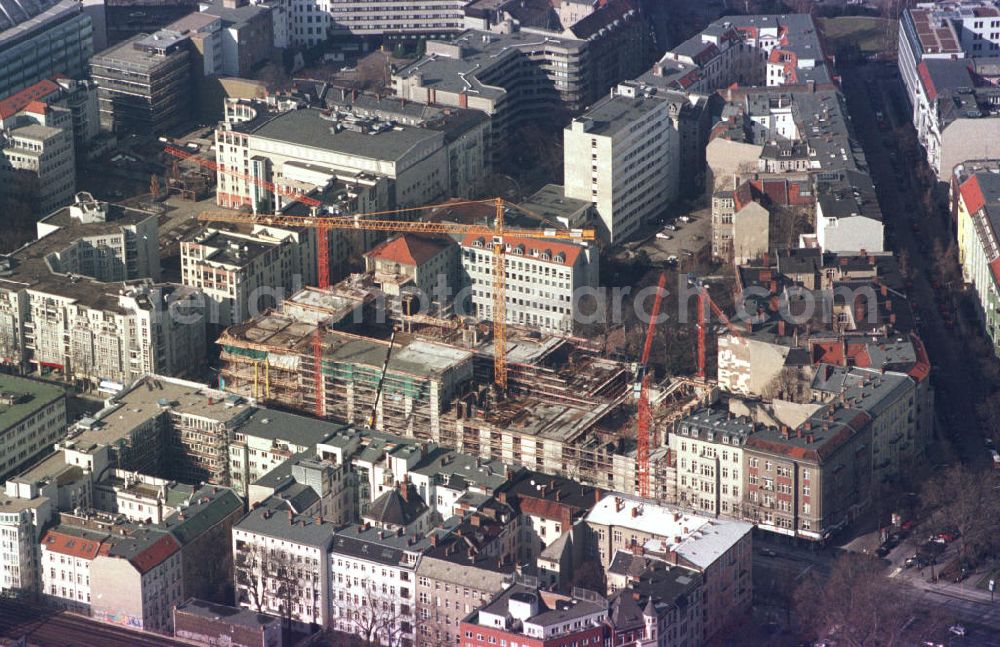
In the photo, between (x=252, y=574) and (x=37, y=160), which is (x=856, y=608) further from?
(x=37, y=160)

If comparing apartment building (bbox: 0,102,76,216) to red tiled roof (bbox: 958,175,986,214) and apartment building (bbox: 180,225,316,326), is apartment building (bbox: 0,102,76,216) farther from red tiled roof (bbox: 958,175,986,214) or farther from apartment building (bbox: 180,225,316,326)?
red tiled roof (bbox: 958,175,986,214)

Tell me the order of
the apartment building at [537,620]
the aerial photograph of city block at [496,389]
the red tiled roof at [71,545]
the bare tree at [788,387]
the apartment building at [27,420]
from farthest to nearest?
the bare tree at [788,387] → the apartment building at [27,420] → the red tiled roof at [71,545] → the aerial photograph of city block at [496,389] → the apartment building at [537,620]

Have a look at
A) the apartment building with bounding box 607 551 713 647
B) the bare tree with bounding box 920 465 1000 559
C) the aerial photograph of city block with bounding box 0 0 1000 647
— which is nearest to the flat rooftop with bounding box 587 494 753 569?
the aerial photograph of city block with bounding box 0 0 1000 647

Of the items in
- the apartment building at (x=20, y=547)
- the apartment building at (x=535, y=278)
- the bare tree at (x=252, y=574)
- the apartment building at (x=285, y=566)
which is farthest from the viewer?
the apartment building at (x=535, y=278)

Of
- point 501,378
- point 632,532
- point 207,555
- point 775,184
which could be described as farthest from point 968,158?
point 207,555

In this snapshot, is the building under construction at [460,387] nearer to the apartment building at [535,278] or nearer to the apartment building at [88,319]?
the apartment building at [88,319]

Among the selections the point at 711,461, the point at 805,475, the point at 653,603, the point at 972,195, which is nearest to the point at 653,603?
the point at 653,603

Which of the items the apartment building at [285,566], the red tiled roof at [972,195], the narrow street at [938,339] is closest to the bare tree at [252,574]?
the apartment building at [285,566]
